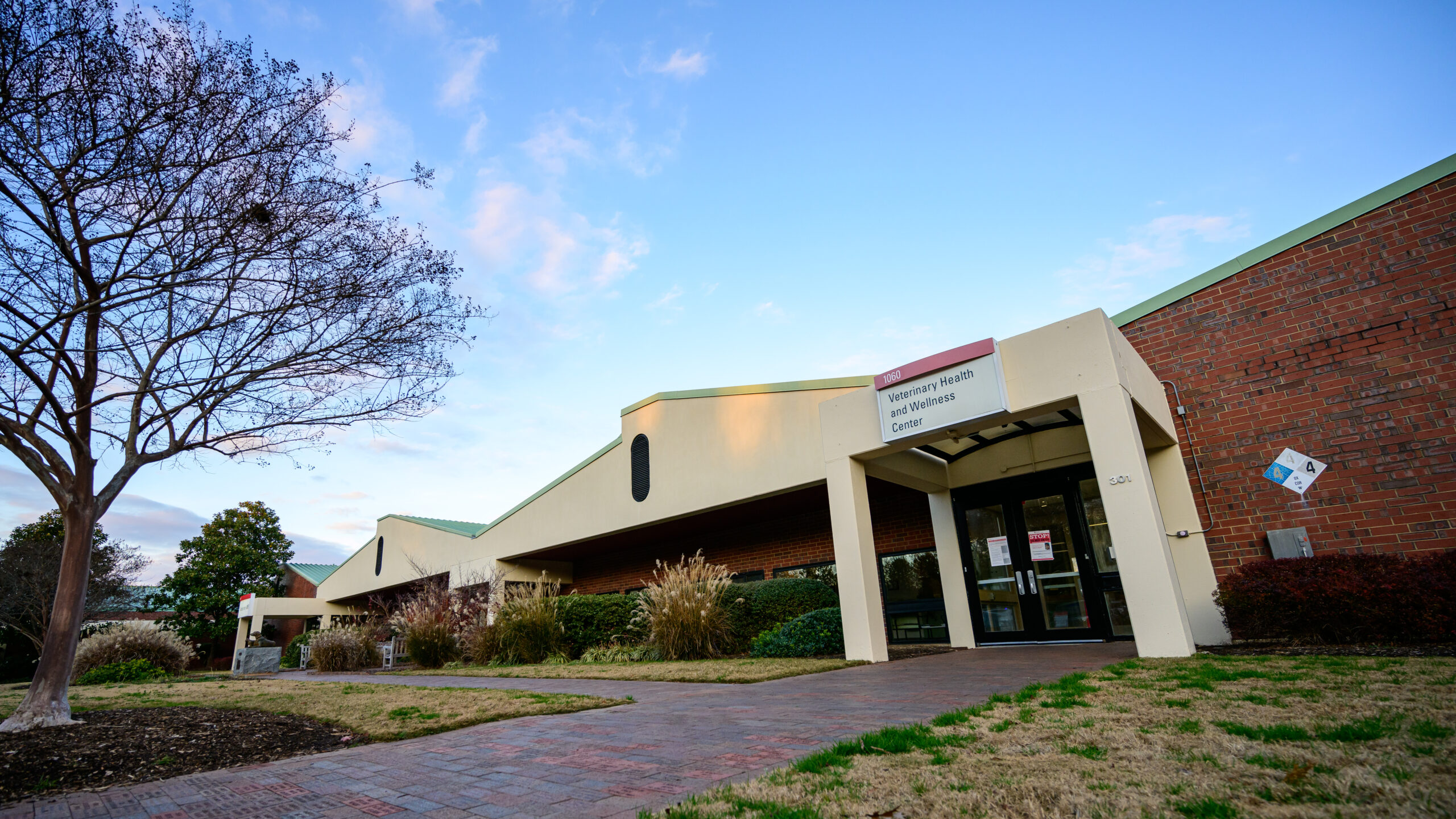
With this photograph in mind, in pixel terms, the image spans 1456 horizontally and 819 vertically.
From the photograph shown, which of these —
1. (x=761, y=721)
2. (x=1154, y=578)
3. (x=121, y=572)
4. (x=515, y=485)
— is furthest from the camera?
(x=121, y=572)

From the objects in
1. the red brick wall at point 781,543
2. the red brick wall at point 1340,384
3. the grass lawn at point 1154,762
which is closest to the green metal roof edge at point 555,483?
the red brick wall at point 781,543

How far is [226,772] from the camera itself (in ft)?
10.2

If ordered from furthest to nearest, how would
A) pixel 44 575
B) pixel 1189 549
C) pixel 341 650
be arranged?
pixel 44 575, pixel 341 650, pixel 1189 549

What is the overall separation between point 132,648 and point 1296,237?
20704mm

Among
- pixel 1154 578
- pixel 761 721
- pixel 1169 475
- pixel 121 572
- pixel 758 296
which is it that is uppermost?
pixel 758 296

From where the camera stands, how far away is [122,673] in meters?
11.9

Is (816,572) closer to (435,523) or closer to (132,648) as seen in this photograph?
(132,648)

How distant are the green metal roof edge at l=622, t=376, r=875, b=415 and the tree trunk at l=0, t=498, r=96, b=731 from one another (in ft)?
27.6

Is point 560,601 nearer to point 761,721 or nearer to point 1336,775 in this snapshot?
point 761,721

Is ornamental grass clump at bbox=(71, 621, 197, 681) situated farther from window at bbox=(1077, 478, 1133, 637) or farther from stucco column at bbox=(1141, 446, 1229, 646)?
stucco column at bbox=(1141, 446, 1229, 646)

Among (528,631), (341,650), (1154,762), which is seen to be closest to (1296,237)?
(1154,762)

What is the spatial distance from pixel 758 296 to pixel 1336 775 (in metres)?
8.92

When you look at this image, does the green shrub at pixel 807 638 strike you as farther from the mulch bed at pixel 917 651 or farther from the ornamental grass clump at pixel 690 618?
the mulch bed at pixel 917 651

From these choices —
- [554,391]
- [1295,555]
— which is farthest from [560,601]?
[1295,555]
